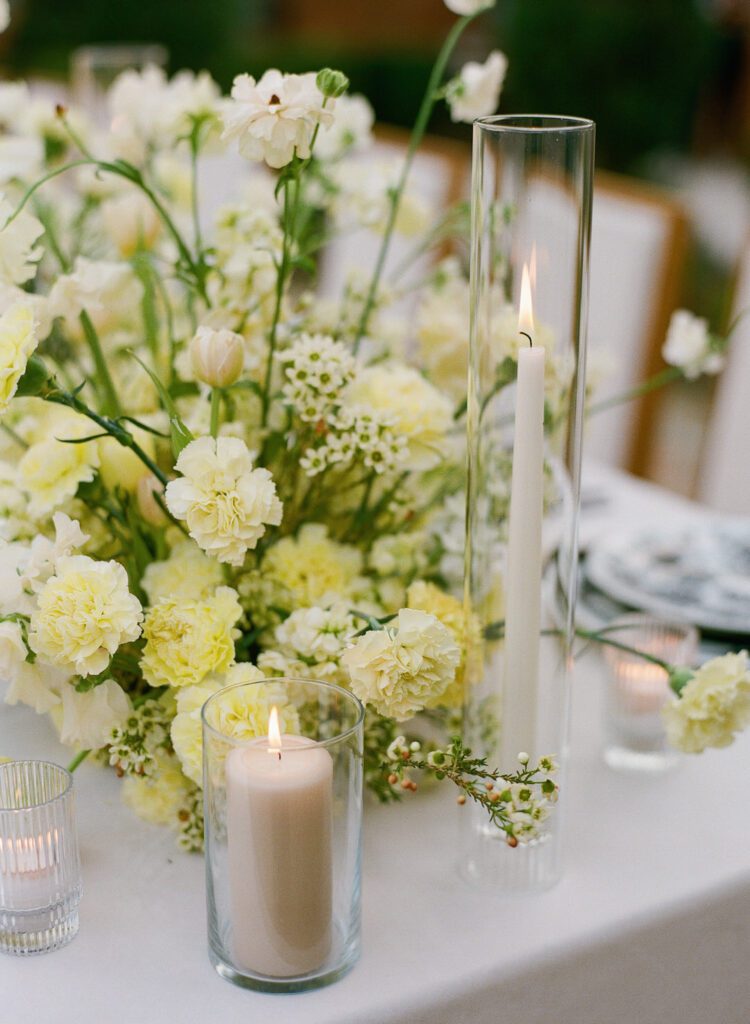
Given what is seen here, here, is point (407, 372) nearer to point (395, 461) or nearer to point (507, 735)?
point (395, 461)

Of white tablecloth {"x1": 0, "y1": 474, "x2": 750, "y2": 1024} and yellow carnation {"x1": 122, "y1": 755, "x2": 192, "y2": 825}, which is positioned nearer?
white tablecloth {"x1": 0, "y1": 474, "x2": 750, "y2": 1024}

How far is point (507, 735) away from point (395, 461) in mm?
185

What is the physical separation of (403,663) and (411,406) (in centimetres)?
21

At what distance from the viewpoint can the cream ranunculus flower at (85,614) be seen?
670 mm

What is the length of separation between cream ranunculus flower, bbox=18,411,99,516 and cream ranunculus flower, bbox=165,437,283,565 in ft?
0.44

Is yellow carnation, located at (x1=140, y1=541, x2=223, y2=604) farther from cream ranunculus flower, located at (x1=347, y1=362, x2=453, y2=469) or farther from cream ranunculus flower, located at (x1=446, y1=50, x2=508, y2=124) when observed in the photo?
cream ranunculus flower, located at (x1=446, y1=50, x2=508, y2=124)

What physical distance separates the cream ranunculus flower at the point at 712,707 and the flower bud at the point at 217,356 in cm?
33

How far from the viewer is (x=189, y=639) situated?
73cm

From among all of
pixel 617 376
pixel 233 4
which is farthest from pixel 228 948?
pixel 233 4

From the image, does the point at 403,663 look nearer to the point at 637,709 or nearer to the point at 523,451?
the point at 523,451

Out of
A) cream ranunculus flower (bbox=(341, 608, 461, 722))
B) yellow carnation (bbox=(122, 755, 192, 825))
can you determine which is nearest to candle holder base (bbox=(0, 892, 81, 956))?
yellow carnation (bbox=(122, 755, 192, 825))

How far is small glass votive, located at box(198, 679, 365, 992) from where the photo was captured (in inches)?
25.2

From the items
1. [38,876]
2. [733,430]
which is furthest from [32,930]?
[733,430]

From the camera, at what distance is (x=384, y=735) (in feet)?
Result: 2.65
